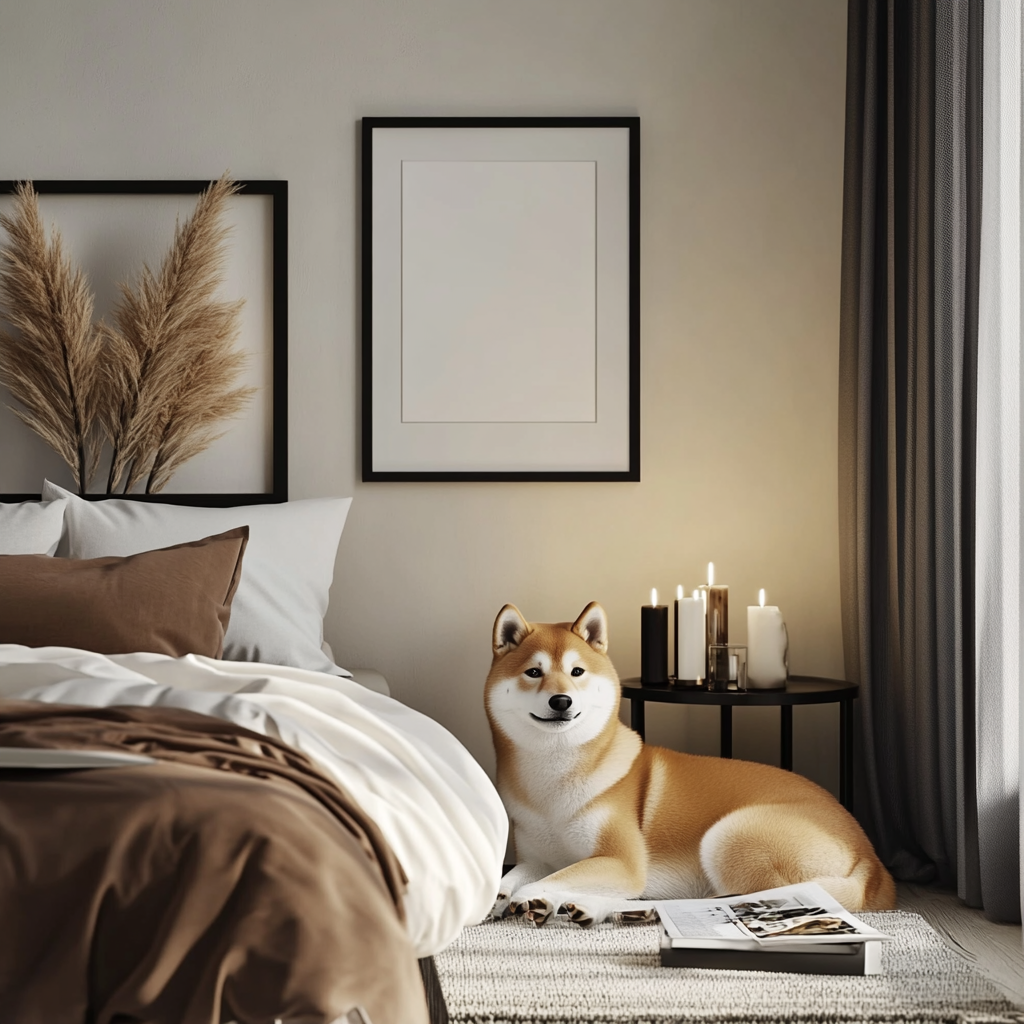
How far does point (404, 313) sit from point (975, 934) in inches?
79.6

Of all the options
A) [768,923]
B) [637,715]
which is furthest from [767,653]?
[768,923]

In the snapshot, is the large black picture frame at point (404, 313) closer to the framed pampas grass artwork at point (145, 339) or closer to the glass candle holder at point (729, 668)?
the framed pampas grass artwork at point (145, 339)

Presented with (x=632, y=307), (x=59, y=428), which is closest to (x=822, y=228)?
(x=632, y=307)

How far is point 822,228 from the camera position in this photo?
9.20 ft

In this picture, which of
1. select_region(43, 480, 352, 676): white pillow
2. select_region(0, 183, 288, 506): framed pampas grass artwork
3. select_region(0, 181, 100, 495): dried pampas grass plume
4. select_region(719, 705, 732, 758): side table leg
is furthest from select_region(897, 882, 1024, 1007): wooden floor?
select_region(0, 181, 100, 495): dried pampas grass plume

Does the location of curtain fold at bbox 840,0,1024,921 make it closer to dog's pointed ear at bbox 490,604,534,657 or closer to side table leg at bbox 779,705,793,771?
side table leg at bbox 779,705,793,771

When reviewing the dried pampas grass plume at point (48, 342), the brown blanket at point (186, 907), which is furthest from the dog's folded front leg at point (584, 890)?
the dried pampas grass plume at point (48, 342)

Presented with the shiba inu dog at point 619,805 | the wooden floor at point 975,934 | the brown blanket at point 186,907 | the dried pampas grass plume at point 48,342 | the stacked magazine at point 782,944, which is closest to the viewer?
the brown blanket at point 186,907

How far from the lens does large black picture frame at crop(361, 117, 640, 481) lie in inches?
109

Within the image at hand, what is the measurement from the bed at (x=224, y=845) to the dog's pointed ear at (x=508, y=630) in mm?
553

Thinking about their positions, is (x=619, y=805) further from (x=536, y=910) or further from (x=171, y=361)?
(x=171, y=361)

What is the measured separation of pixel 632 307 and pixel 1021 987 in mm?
1830

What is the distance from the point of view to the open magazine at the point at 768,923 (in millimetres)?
1601

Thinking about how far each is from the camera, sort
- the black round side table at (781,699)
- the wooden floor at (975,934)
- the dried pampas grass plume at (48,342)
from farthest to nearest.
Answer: the dried pampas grass plume at (48,342)
the black round side table at (781,699)
the wooden floor at (975,934)
